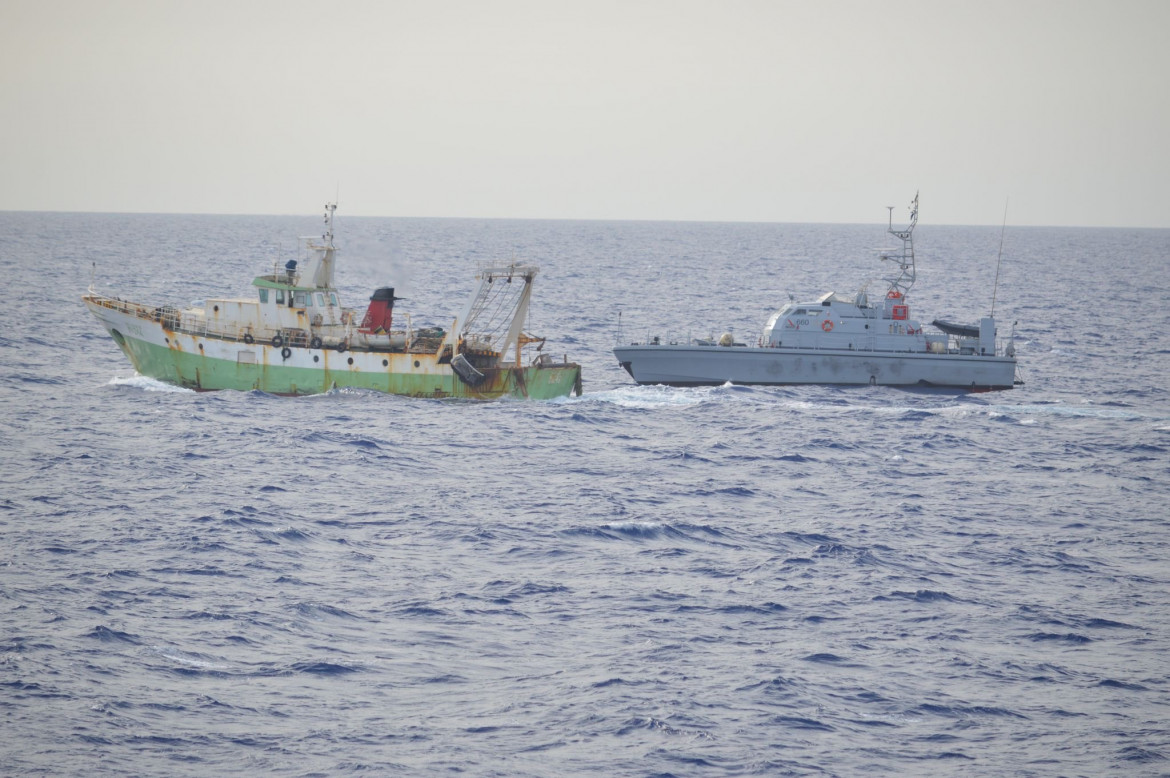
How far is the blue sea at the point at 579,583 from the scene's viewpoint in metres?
24.5

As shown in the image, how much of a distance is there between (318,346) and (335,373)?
1.53 meters

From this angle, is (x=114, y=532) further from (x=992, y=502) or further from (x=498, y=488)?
(x=992, y=502)

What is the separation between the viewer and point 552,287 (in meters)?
133

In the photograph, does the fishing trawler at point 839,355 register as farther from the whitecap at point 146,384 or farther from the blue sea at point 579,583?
the whitecap at point 146,384

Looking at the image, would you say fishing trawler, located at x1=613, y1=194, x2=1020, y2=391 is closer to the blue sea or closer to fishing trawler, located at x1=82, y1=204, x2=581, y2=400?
the blue sea

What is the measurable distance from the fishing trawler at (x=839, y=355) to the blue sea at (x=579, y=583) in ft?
7.66

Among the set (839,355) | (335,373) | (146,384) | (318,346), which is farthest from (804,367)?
(146,384)

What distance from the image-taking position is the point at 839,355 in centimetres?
6569

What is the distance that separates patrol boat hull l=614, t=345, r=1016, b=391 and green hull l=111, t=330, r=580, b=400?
6.41 m

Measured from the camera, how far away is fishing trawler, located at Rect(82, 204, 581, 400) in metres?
58.2

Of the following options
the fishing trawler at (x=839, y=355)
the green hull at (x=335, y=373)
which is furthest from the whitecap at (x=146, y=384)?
the fishing trawler at (x=839, y=355)

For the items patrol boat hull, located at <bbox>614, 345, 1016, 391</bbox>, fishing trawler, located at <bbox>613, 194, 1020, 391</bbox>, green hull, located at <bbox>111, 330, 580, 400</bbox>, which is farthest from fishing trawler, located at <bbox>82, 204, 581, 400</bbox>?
fishing trawler, located at <bbox>613, 194, 1020, 391</bbox>

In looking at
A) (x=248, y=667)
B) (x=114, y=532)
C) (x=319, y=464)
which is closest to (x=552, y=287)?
(x=319, y=464)

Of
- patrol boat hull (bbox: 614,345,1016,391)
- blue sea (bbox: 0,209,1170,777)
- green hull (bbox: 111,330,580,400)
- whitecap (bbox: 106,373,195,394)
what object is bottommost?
blue sea (bbox: 0,209,1170,777)
